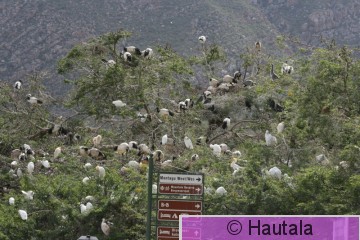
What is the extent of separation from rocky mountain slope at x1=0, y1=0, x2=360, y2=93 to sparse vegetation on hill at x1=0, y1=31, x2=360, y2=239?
49.6 ft

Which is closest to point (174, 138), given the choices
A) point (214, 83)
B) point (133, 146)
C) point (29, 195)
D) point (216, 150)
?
point (133, 146)

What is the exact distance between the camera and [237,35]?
31.7 m

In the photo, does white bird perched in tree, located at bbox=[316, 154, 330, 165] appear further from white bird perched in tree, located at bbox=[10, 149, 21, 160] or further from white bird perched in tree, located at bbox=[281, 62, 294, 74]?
white bird perched in tree, located at bbox=[10, 149, 21, 160]

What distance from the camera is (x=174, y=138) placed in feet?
41.8

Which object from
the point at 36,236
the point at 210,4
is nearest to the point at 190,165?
the point at 36,236

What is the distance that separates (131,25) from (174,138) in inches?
884

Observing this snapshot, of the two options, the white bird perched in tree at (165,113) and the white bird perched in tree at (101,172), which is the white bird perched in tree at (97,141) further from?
the white bird perched in tree at (101,172)

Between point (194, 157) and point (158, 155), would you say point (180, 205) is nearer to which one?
point (194, 157)

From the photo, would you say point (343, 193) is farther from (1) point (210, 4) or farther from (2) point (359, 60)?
(1) point (210, 4)

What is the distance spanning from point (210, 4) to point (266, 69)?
18.7m

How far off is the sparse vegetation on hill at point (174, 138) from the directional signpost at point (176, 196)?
199 cm

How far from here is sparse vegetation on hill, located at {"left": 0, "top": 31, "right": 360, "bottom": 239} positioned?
9117mm

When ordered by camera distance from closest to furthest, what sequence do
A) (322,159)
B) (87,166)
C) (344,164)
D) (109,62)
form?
(344,164), (322,159), (87,166), (109,62)

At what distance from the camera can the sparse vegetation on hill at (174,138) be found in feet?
29.9
